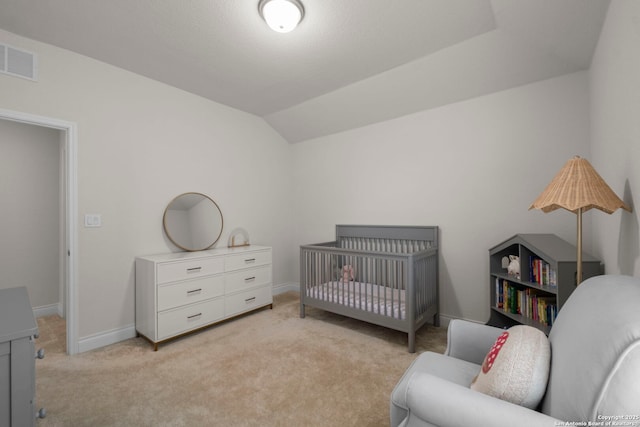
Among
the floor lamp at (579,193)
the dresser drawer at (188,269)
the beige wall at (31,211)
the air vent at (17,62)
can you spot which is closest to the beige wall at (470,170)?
the floor lamp at (579,193)

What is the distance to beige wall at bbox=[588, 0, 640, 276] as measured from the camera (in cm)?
116

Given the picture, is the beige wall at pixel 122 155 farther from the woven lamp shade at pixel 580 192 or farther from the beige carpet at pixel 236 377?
the woven lamp shade at pixel 580 192

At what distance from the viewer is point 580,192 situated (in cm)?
133

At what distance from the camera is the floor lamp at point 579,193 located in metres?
1.27

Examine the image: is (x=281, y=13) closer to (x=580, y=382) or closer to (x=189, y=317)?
(x=580, y=382)

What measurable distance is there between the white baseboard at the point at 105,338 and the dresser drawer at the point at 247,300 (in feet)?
2.80

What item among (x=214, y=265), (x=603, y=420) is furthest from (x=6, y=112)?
(x=603, y=420)

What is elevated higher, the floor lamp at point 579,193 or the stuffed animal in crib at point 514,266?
the floor lamp at point 579,193

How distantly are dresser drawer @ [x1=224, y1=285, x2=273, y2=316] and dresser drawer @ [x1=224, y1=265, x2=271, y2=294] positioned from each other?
6 cm

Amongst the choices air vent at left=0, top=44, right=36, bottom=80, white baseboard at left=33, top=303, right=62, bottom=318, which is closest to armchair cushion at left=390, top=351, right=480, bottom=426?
air vent at left=0, top=44, right=36, bottom=80

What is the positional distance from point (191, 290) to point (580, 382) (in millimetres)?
2625

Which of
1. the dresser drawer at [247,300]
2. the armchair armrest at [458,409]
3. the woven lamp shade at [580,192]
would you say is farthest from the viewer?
the dresser drawer at [247,300]

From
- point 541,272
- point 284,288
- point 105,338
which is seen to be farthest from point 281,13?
point 284,288

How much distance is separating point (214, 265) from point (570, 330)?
2623mm
